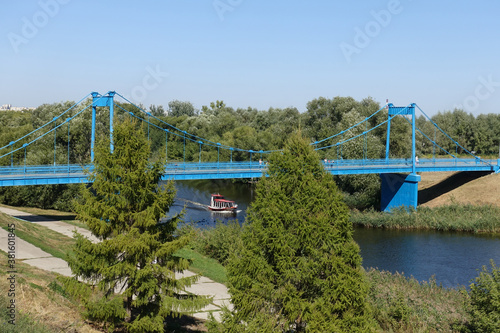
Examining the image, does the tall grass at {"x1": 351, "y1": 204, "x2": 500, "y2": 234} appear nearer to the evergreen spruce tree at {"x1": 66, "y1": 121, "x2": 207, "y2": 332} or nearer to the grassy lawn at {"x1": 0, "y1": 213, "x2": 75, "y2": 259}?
the grassy lawn at {"x1": 0, "y1": 213, "x2": 75, "y2": 259}

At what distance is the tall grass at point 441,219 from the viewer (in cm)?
4116

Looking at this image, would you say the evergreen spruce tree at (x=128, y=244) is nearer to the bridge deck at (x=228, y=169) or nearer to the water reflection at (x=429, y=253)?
the water reflection at (x=429, y=253)

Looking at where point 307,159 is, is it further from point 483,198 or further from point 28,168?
point 483,198

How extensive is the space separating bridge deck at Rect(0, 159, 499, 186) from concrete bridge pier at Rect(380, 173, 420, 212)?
3.30 feet

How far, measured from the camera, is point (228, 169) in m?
48.3

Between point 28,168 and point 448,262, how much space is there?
96.5ft

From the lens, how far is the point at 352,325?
11797 mm

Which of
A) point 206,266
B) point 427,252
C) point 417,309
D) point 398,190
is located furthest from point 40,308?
point 398,190

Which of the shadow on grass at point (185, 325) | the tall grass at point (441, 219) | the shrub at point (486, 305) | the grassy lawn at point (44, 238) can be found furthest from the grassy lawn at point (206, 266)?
the tall grass at point (441, 219)

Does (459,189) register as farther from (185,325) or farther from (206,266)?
(185,325)

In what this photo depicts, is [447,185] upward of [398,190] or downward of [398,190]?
upward

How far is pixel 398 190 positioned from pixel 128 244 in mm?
40091

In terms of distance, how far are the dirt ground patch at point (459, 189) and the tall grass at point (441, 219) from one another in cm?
265

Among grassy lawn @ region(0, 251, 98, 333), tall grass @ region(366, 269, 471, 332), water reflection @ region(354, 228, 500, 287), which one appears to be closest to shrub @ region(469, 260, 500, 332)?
tall grass @ region(366, 269, 471, 332)
